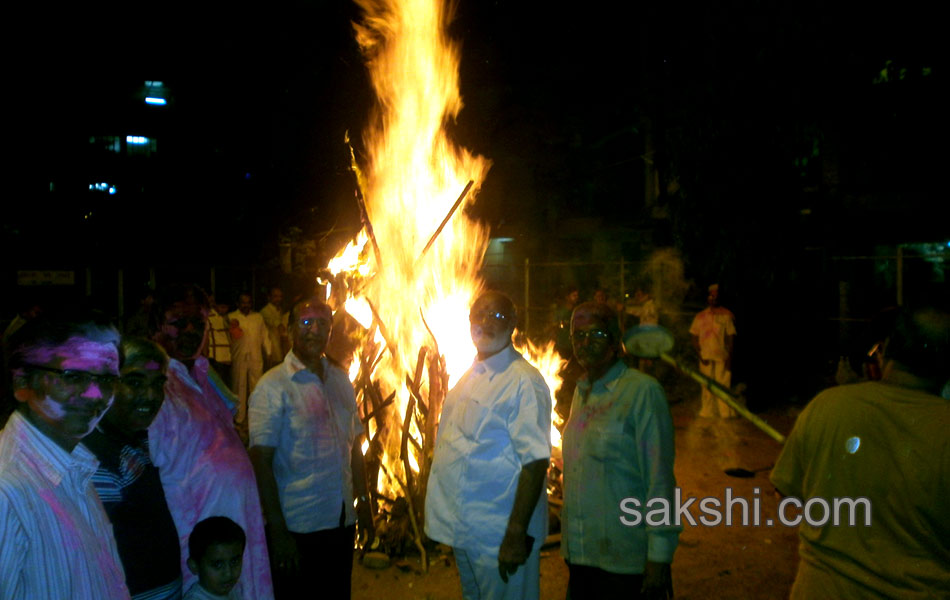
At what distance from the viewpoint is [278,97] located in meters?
21.2

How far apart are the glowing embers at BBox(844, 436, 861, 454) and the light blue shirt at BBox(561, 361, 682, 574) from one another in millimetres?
768

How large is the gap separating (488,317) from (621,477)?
3.55 ft

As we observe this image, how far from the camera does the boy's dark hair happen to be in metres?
2.83

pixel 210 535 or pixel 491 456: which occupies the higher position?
pixel 491 456

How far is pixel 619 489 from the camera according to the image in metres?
3.27

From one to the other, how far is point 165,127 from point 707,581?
→ 3380 centimetres

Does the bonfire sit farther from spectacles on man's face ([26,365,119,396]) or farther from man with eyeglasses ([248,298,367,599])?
spectacles on man's face ([26,365,119,396])

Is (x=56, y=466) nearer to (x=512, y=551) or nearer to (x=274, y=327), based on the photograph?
(x=512, y=551)

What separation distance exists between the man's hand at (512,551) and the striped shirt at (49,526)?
5.56 ft

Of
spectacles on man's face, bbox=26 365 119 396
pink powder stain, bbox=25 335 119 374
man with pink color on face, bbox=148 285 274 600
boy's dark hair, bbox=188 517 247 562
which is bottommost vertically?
boy's dark hair, bbox=188 517 247 562

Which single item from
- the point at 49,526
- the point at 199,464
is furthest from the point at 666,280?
the point at 49,526

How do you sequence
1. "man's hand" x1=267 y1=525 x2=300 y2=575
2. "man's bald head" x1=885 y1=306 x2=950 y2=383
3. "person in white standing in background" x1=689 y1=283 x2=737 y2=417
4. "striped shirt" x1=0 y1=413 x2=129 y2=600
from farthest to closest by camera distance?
"person in white standing in background" x1=689 y1=283 x2=737 y2=417, "man's hand" x1=267 y1=525 x2=300 y2=575, "man's bald head" x1=885 y1=306 x2=950 y2=383, "striped shirt" x1=0 y1=413 x2=129 y2=600

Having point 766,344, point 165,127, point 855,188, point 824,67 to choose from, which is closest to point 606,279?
point 766,344

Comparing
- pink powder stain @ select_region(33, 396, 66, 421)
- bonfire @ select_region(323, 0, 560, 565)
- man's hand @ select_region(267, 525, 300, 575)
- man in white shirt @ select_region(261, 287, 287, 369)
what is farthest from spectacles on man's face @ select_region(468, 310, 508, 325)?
man in white shirt @ select_region(261, 287, 287, 369)
